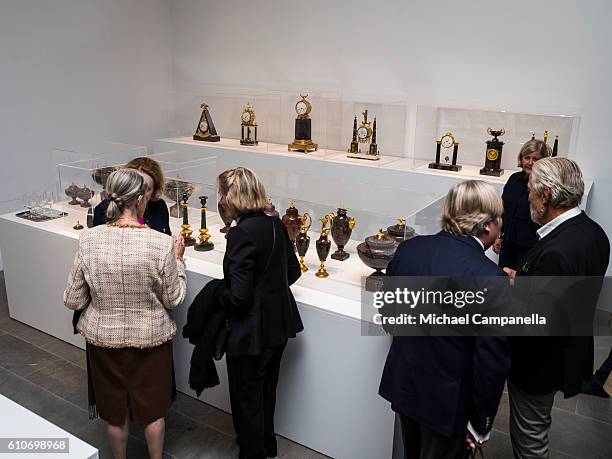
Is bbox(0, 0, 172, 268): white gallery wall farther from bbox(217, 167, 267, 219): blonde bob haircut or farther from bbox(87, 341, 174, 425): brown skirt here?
bbox(217, 167, 267, 219): blonde bob haircut

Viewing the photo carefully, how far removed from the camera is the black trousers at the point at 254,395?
8.07 feet

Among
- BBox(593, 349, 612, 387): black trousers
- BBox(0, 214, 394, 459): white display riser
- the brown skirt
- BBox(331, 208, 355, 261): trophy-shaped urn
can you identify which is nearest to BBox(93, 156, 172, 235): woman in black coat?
BBox(0, 214, 394, 459): white display riser

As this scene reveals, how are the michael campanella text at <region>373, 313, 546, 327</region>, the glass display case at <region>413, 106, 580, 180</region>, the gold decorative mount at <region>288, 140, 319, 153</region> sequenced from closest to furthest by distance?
the michael campanella text at <region>373, 313, 546, 327</region> < the glass display case at <region>413, 106, 580, 180</region> < the gold decorative mount at <region>288, 140, 319, 153</region>

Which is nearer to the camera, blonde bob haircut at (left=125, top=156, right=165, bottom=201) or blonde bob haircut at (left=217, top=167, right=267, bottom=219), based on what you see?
blonde bob haircut at (left=217, top=167, right=267, bottom=219)

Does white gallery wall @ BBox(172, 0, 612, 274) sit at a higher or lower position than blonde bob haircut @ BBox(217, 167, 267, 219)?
higher

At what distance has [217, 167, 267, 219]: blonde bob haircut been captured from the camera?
231cm

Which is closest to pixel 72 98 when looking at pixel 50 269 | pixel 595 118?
pixel 50 269

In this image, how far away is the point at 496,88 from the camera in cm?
516

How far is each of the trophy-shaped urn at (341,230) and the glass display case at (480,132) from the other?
87.0 inches

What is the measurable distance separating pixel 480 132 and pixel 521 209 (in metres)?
2.05

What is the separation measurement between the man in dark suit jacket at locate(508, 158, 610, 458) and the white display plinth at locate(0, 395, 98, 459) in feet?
5.07

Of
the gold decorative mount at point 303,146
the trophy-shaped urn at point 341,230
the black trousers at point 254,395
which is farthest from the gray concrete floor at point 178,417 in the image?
the gold decorative mount at point 303,146

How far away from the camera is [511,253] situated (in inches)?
141

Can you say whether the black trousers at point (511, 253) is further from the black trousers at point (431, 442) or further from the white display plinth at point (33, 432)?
the white display plinth at point (33, 432)
